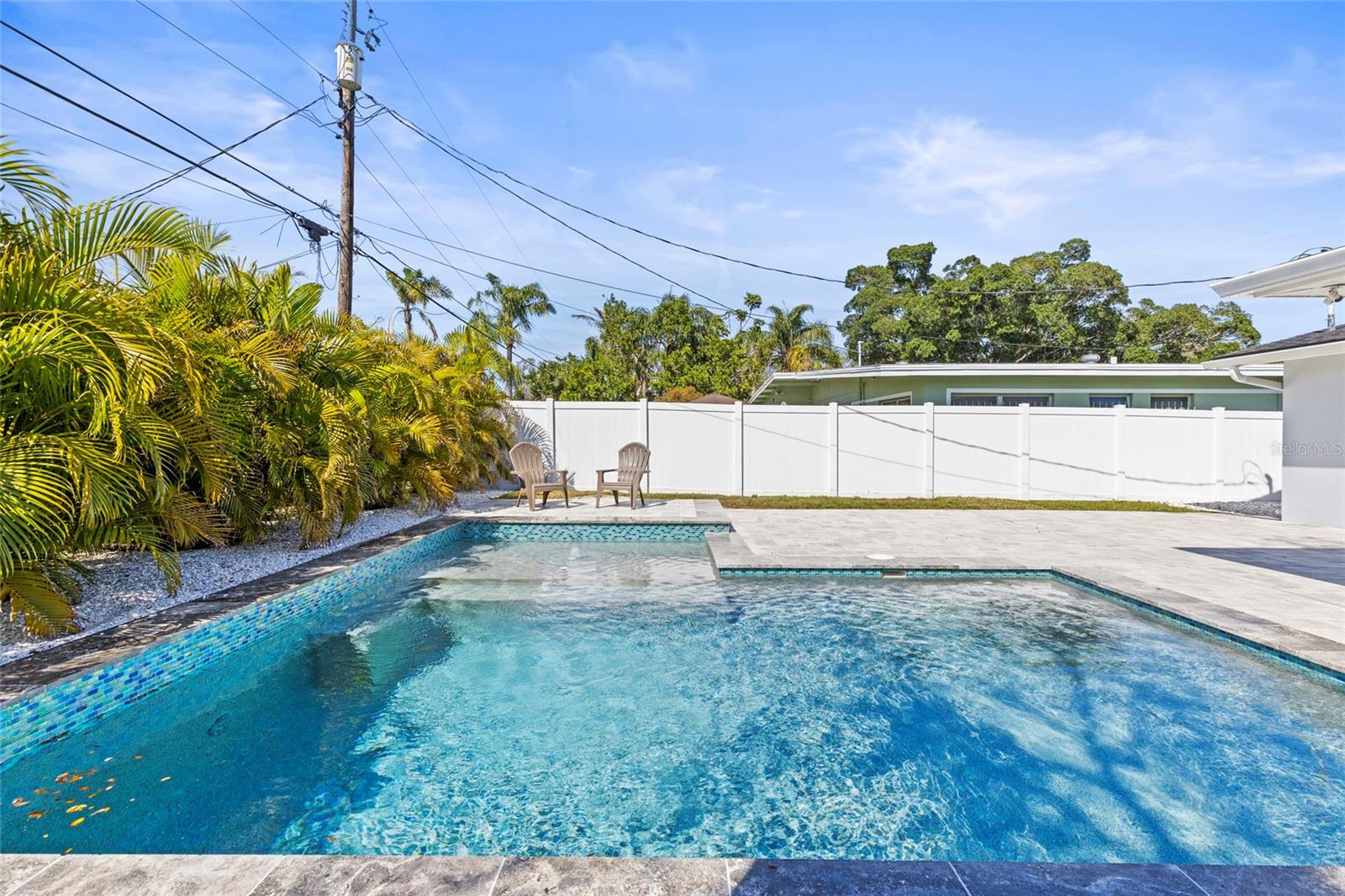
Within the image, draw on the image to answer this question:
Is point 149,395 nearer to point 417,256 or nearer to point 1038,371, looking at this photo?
point 417,256

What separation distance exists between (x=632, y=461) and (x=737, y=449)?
2.30 meters

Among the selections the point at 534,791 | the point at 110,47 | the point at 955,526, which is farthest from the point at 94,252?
the point at 955,526

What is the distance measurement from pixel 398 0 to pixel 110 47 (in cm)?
442

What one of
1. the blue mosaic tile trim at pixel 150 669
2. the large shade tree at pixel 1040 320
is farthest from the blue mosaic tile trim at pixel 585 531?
the large shade tree at pixel 1040 320

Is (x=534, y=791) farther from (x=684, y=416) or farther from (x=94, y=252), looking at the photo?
(x=684, y=416)

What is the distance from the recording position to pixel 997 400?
13.4m

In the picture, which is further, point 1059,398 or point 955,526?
point 1059,398

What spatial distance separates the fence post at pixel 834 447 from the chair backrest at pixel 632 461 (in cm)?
357

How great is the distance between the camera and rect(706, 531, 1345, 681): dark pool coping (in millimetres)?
3734

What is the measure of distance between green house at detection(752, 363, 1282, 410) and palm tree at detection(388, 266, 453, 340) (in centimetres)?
1263

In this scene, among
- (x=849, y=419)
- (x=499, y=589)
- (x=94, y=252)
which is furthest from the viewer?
(x=849, y=419)

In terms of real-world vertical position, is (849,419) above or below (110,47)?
below

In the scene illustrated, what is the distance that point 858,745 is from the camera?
10.3 feet

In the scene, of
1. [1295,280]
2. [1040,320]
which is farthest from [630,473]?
[1040,320]
